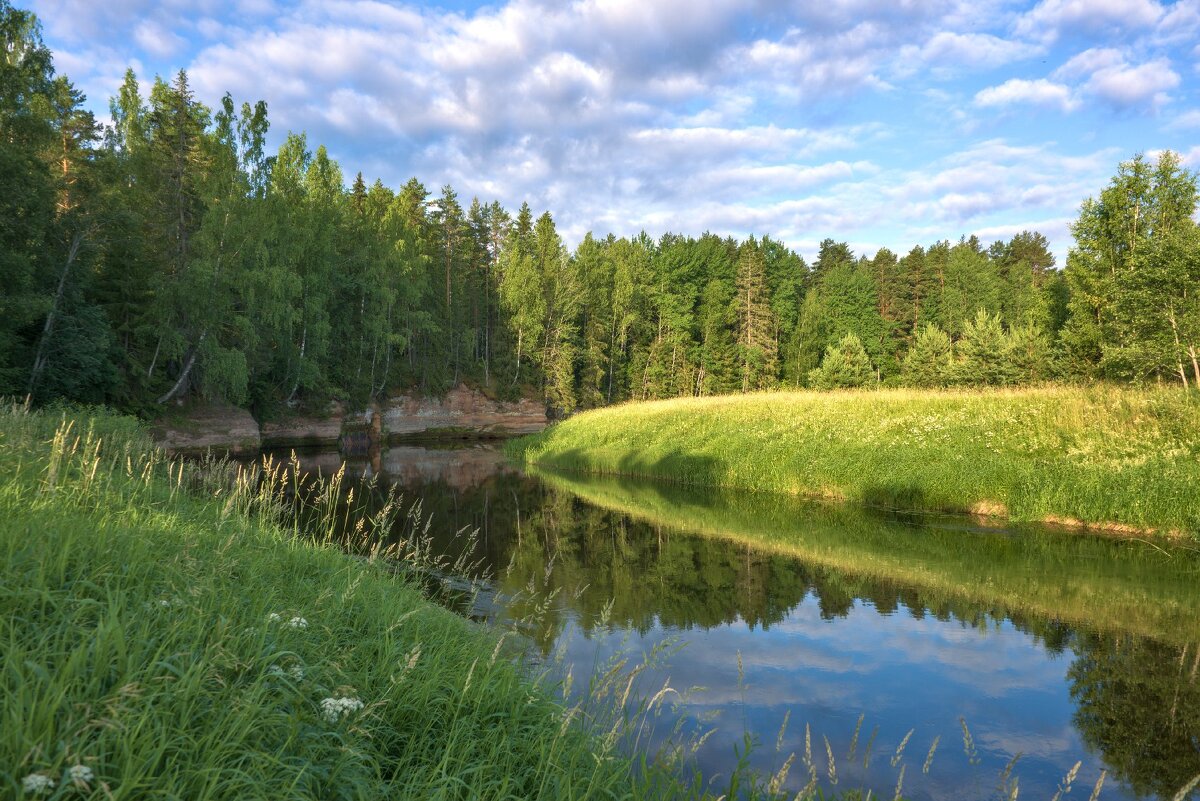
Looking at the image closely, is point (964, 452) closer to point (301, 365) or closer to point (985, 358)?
point (301, 365)

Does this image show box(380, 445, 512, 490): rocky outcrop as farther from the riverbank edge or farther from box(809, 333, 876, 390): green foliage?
box(809, 333, 876, 390): green foliage

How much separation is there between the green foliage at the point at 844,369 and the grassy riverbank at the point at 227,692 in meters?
60.2

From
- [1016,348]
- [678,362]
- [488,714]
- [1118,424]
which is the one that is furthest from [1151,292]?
[678,362]

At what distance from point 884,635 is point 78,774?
943 centimetres

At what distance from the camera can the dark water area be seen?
6.02m

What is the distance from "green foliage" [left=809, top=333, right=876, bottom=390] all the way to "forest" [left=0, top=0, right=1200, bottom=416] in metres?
0.30

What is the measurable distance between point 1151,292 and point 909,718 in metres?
29.4

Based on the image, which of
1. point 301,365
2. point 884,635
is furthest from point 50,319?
point 884,635

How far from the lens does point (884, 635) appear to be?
30.1 feet

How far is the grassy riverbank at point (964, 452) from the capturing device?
1440cm

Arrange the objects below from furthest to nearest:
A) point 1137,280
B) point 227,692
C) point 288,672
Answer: point 1137,280
point 288,672
point 227,692

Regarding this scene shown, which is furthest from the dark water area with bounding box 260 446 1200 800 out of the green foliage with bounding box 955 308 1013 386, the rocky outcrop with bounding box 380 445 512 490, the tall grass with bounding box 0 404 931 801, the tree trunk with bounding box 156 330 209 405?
the green foliage with bounding box 955 308 1013 386

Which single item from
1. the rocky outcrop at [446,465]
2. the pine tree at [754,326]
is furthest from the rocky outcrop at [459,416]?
the pine tree at [754,326]

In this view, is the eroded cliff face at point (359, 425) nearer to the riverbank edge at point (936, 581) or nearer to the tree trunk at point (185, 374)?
the tree trunk at point (185, 374)
